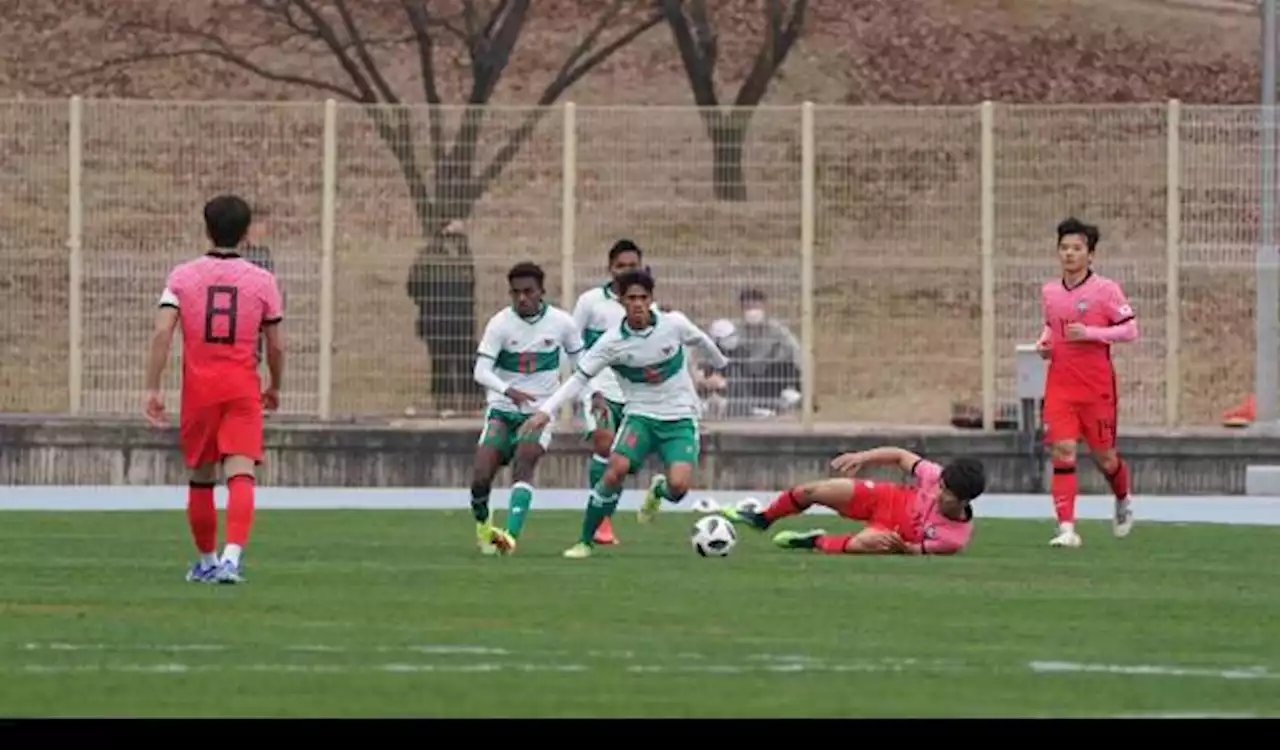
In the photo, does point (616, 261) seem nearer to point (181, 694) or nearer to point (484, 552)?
point (484, 552)

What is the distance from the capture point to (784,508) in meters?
21.5

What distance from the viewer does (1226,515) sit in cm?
2777

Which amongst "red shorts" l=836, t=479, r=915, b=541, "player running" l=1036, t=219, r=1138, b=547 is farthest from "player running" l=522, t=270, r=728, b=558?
"player running" l=1036, t=219, r=1138, b=547

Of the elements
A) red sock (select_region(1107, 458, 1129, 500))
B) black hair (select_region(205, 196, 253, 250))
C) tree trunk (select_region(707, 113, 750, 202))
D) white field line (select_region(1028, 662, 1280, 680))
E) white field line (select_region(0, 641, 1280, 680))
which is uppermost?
tree trunk (select_region(707, 113, 750, 202))

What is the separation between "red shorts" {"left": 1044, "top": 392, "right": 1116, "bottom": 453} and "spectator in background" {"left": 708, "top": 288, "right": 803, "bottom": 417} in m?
9.42

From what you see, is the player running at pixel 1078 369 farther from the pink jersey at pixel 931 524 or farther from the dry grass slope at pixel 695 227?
the dry grass slope at pixel 695 227

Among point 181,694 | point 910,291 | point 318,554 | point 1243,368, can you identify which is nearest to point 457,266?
point 910,291

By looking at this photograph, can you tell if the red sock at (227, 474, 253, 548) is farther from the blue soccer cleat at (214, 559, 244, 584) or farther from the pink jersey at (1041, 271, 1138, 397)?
the pink jersey at (1041, 271, 1138, 397)

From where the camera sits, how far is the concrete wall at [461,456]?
31703 mm

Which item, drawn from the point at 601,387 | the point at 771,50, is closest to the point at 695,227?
the point at 601,387

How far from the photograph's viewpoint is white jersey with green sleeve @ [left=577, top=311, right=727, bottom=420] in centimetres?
2094

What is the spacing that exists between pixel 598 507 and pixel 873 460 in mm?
1518
